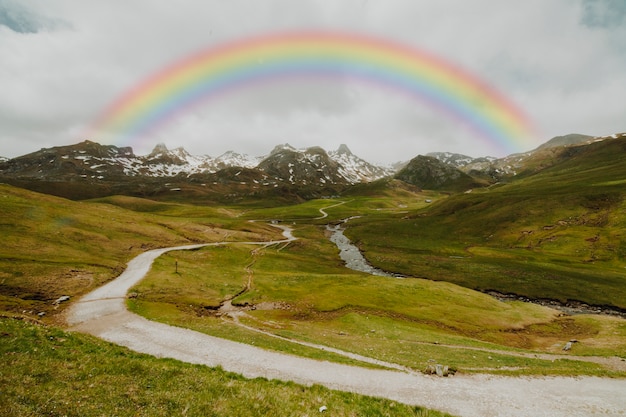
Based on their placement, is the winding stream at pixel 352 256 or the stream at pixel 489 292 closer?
the stream at pixel 489 292

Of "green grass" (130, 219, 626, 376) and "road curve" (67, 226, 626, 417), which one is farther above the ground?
"road curve" (67, 226, 626, 417)

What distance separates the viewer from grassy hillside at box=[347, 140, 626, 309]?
82.7 metres

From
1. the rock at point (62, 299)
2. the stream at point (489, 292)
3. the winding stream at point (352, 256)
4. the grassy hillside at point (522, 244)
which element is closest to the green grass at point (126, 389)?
the rock at point (62, 299)

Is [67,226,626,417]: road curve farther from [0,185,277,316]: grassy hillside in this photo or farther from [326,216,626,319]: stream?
[326,216,626,319]: stream

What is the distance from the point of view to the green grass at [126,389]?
1327 centimetres

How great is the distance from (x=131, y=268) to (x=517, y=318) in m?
78.5

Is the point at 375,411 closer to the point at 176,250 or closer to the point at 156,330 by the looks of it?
the point at 156,330

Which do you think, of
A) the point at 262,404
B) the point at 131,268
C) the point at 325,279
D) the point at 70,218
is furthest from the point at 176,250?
the point at 262,404

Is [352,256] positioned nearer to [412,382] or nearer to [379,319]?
[379,319]

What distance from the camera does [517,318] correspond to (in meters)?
57.6

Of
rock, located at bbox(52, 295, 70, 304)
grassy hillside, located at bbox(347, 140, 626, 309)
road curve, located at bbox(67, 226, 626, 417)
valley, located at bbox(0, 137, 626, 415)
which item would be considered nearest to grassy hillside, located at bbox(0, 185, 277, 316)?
valley, located at bbox(0, 137, 626, 415)

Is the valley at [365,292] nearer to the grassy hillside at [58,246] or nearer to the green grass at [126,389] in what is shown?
the grassy hillside at [58,246]

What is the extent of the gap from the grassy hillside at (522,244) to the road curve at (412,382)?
65.0 metres

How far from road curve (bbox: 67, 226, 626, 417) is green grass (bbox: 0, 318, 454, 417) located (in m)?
3.05
